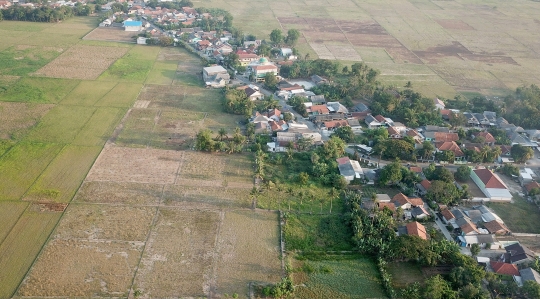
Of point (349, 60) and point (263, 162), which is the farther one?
point (349, 60)

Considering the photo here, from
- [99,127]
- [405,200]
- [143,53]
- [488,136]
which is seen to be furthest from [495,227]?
[143,53]

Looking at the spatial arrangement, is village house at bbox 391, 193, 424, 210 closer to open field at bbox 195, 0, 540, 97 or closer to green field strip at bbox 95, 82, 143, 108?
open field at bbox 195, 0, 540, 97

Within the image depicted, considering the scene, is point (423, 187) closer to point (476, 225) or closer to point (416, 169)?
point (416, 169)

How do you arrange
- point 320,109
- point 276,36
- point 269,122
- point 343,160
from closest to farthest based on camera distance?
point 343,160 → point 269,122 → point 320,109 → point 276,36

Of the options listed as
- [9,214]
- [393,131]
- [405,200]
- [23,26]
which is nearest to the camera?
[9,214]

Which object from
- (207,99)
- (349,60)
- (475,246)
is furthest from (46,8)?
(475,246)

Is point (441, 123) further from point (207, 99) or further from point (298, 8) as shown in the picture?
point (298, 8)
